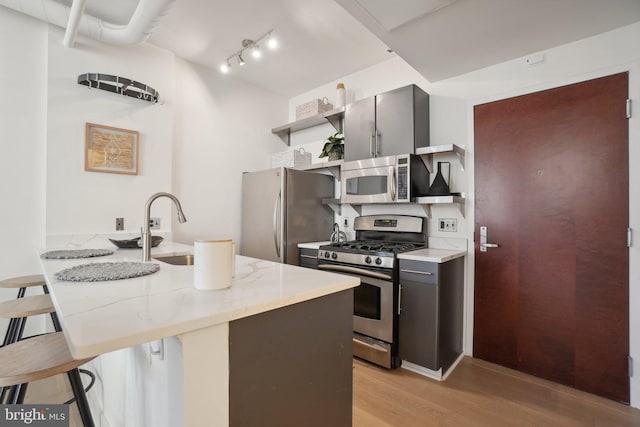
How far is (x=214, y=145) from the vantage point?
338 cm

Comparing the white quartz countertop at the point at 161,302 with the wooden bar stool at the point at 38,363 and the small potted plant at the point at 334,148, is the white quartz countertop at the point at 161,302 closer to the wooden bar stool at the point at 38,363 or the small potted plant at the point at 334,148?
the wooden bar stool at the point at 38,363

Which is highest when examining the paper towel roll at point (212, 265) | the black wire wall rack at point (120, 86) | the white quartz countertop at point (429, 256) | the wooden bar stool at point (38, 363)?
the black wire wall rack at point (120, 86)

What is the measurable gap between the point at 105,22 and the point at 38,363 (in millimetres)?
2597

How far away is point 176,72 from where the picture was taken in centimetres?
306

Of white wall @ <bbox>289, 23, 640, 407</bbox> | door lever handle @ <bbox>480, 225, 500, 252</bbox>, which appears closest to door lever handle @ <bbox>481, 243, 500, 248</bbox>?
door lever handle @ <bbox>480, 225, 500, 252</bbox>

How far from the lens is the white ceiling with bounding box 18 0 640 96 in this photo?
68.9 inches

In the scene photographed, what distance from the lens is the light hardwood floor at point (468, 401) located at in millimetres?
1716

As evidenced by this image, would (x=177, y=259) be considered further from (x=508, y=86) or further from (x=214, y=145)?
(x=508, y=86)

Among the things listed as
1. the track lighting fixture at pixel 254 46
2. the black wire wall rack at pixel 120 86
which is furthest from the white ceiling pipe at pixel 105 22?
the track lighting fixture at pixel 254 46

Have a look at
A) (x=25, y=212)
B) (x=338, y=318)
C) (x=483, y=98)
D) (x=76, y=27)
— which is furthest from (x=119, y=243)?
(x=483, y=98)

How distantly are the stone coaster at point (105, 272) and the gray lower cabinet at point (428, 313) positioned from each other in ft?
5.66

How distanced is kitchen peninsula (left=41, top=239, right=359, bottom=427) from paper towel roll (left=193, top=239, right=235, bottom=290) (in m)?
0.03

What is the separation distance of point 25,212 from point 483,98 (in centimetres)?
378

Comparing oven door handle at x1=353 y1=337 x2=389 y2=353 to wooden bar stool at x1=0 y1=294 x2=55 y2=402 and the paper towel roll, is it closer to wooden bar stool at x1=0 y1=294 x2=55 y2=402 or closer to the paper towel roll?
the paper towel roll
